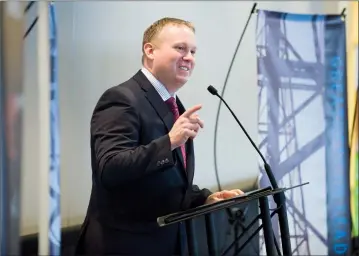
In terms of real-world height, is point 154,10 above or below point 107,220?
above

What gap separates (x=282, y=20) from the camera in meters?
1.97

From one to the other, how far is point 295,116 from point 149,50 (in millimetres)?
825

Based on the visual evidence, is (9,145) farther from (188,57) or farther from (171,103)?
(188,57)

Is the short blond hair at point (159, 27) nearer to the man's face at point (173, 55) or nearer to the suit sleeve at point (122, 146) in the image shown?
the man's face at point (173, 55)

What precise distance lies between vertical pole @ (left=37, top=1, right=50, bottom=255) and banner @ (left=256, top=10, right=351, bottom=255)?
89cm

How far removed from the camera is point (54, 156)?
154cm

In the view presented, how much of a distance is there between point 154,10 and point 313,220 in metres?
1.15

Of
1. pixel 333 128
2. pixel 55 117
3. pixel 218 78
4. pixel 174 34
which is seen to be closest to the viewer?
pixel 174 34

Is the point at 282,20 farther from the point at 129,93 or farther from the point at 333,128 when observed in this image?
the point at 129,93

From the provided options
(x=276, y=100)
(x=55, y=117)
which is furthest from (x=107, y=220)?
(x=276, y=100)

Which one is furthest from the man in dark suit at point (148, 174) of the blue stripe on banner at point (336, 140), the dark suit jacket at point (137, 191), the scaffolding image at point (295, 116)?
the blue stripe on banner at point (336, 140)

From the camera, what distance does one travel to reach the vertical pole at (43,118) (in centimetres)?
150

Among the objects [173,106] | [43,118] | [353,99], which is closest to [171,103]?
[173,106]

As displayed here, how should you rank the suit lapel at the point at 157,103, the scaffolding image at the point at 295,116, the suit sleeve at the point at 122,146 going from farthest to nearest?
the scaffolding image at the point at 295,116
the suit lapel at the point at 157,103
the suit sleeve at the point at 122,146
